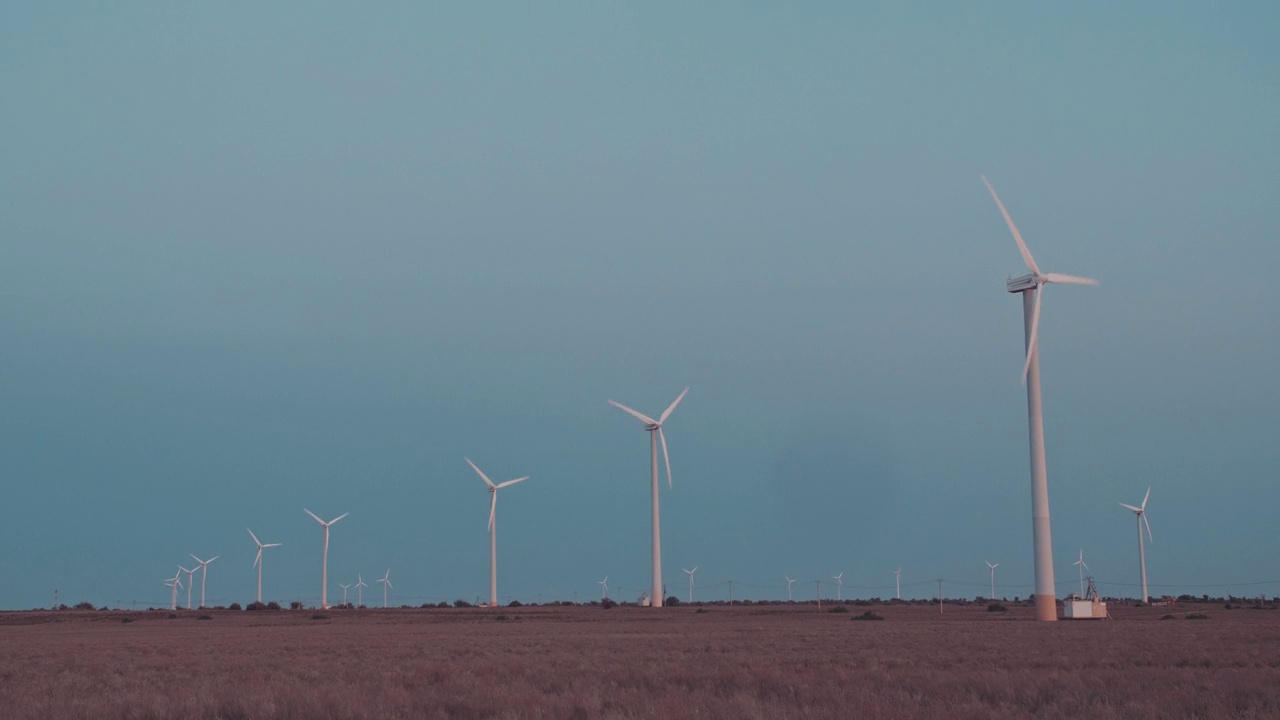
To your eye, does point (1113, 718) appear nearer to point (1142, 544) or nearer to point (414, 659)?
point (414, 659)

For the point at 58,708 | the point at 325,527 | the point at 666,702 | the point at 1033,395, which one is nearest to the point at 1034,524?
the point at 1033,395

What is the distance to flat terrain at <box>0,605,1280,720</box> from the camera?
2248cm

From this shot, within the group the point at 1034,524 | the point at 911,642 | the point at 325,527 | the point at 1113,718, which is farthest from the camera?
the point at 325,527

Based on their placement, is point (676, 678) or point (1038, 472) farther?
point (1038, 472)

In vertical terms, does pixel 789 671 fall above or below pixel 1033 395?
below

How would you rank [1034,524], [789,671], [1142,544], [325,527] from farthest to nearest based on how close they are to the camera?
[325,527]
[1142,544]
[1034,524]
[789,671]

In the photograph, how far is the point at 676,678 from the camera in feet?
97.1

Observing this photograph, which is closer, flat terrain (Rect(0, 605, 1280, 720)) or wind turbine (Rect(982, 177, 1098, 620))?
flat terrain (Rect(0, 605, 1280, 720))

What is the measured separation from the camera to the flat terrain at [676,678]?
2248 cm

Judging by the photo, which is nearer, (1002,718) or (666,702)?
(1002,718)

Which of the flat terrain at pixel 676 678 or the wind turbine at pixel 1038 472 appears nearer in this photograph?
the flat terrain at pixel 676 678

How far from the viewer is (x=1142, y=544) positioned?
454 feet

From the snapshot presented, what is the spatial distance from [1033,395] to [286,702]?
212 ft

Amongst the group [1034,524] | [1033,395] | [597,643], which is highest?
[1033,395]
